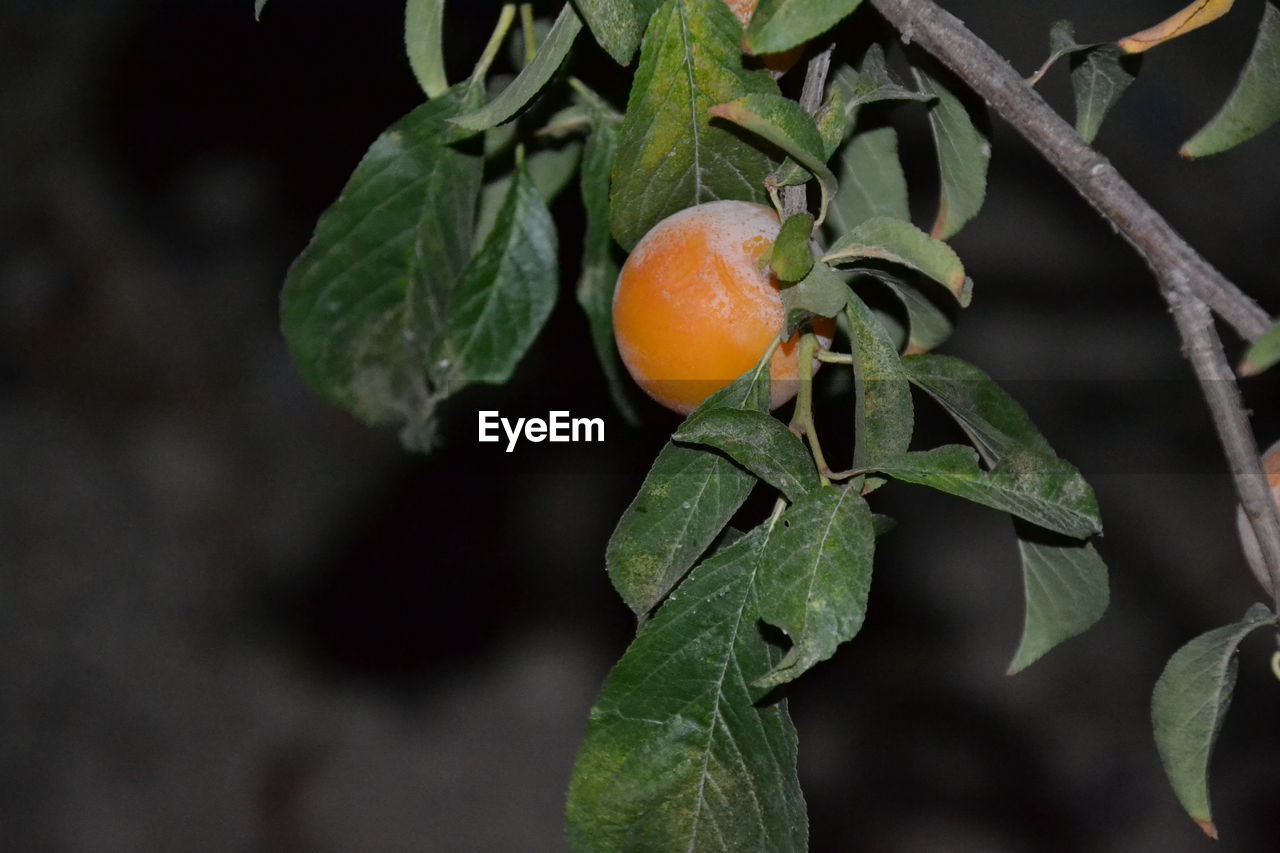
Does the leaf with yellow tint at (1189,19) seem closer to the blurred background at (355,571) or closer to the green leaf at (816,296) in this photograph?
the green leaf at (816,296)

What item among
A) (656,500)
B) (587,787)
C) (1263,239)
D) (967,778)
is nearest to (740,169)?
(656,500)

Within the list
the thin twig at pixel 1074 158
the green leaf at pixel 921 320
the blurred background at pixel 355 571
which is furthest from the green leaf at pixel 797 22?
the blurred background at pixel 355 571

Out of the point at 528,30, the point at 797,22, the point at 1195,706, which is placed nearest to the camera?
the point at 797,22

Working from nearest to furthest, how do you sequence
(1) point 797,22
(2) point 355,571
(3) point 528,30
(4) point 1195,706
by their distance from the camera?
(1) point 797,22 → (4) point 1195,706 → (3) point 528,30 → (2) point 355,571

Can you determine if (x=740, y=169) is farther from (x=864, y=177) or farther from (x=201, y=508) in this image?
(x=201, y=508)

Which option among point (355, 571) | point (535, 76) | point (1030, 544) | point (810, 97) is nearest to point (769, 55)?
point (810, 97)

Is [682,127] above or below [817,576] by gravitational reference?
above

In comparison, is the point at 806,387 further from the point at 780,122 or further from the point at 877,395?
the point at 780,122

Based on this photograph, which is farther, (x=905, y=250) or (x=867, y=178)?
(x=867, y=178)
